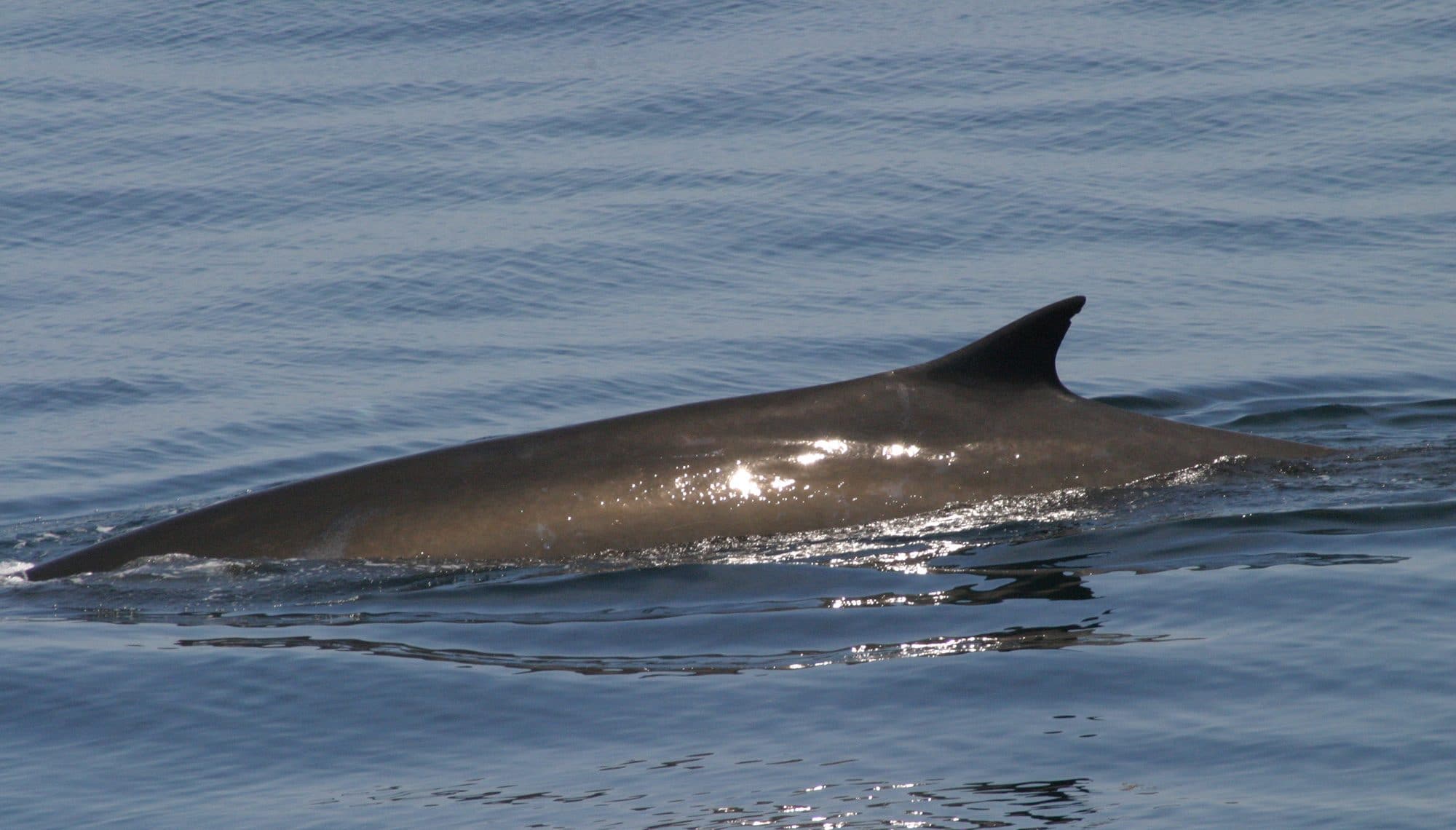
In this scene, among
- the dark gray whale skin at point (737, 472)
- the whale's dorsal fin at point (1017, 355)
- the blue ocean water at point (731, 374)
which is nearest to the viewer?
the blue ocean water at point (731, 374)

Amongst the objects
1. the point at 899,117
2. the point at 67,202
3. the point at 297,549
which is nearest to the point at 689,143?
the point at 899,117

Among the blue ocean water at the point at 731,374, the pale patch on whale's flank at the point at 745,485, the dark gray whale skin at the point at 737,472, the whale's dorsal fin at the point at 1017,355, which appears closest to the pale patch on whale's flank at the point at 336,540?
the dark gray whale skin at the point at 737,472

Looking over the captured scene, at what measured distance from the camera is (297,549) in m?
9.32

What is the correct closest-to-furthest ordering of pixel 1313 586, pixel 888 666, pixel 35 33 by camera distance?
1. pixel 888 666
2. pixel 1313 586
3. pixel 35 33

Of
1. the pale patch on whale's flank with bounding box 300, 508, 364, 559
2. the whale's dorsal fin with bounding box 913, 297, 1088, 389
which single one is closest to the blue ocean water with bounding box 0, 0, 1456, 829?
the pale patch on whale's flank with bounding box 300, 508, 364, 559

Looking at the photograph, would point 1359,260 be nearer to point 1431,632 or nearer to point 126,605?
point 1431,632

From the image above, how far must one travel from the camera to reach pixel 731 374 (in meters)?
15.1

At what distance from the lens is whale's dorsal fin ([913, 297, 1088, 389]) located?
9.00m

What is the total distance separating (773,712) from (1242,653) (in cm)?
175

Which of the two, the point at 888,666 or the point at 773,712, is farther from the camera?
the point at 888,666

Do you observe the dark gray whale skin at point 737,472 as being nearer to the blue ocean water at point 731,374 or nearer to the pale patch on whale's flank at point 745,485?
the pale patch on whale's flank at point 745,485

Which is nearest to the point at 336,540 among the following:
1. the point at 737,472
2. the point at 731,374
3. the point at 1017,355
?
the point at 737,472

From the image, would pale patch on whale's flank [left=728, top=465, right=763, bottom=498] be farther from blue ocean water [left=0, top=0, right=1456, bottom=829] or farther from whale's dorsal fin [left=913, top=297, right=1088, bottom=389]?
whale's dorsal fin [left=913, top=297, right=1088, bottom=389]

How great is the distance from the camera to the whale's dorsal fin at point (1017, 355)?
900cm
